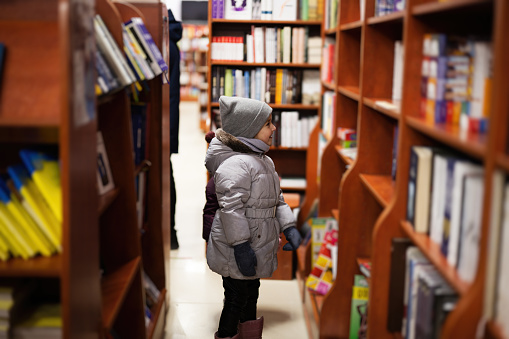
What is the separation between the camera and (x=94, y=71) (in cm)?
185

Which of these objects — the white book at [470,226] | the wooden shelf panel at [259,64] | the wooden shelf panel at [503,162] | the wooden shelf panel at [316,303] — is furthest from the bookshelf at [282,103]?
the wooden shelf panel at [503,162]

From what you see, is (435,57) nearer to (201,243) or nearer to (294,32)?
(294,32)

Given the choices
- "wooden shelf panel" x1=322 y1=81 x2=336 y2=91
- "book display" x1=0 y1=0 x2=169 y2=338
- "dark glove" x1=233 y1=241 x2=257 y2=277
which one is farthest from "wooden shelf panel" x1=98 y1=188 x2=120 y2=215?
"wooden shelf panel" x1=322 y1=81 x2=336 y2=91

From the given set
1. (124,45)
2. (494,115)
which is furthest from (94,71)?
(494,115)

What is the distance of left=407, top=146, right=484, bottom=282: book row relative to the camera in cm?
150

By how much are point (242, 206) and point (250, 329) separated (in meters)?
0.76

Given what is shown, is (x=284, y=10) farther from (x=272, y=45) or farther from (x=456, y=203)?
(x=456, y=203)

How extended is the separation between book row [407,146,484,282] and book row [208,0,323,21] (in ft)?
9.60

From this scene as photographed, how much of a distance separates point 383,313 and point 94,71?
51.5 inches

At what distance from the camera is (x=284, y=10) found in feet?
15.3

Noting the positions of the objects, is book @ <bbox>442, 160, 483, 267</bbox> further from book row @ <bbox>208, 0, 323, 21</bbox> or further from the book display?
book row @ <bbox>208, 0, 323, 21</bbox>

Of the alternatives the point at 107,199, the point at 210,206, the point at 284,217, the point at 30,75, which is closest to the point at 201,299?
the point at 210,206

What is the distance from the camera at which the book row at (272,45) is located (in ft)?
15.3

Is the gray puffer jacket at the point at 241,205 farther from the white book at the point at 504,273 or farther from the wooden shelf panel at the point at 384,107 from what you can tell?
the white book at the point at 504,273
